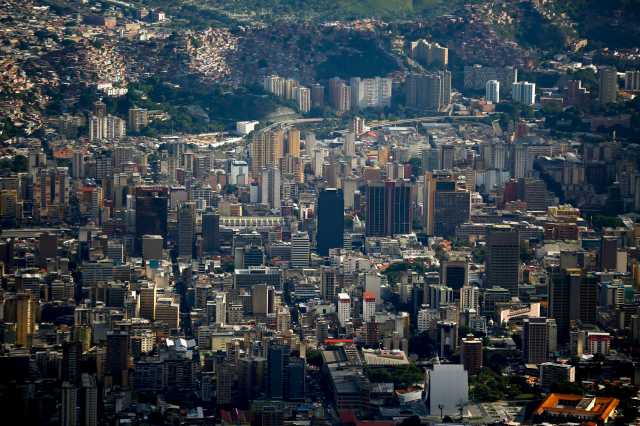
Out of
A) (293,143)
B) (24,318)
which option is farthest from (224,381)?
(293,143)

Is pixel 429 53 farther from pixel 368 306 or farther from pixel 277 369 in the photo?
pixel 277 369

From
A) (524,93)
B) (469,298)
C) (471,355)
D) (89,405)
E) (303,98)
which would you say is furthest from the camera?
(524,93)

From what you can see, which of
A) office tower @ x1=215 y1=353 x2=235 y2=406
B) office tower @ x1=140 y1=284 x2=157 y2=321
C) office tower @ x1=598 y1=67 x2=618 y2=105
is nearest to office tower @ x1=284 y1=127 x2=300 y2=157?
office tower @ x1=598 y1=67 x2=618 y2=105

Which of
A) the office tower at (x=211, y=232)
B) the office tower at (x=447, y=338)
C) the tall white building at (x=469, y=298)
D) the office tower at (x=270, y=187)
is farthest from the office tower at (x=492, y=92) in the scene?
the office tower at (x=447, y=338)

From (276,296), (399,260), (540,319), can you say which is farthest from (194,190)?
(540,319)

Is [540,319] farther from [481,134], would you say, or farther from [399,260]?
[481,134]

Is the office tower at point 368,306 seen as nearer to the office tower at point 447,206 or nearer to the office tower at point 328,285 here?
the office tower at point 328,285

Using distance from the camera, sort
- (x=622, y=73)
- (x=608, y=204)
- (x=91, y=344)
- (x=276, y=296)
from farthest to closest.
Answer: (x=622, y=73)
(x=608, y=204)
(x=276, y=296)
(x=91, y=344)
